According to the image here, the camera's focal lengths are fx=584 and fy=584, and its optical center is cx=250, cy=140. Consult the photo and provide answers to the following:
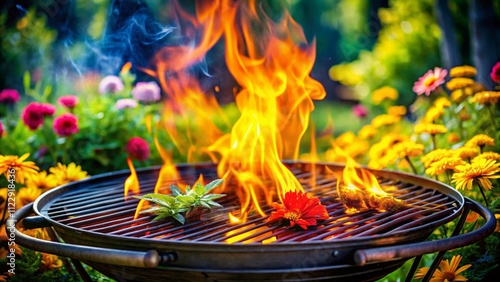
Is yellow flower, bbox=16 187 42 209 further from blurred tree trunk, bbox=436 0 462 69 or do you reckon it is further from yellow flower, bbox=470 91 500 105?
blurred tree trunk, bbox=436 0 462 69

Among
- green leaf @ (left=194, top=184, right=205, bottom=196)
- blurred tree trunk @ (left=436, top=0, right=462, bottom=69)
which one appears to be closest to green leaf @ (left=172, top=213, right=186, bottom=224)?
green leaf @ (left=194, top=184, right=205, bottom=196)

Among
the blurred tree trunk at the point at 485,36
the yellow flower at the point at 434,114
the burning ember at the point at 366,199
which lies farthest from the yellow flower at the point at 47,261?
the blurred tree trunk at the point at 485,36

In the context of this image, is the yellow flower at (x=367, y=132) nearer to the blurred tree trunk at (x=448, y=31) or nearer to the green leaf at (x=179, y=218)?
the blurred tree trunk at (x=448, y=31)

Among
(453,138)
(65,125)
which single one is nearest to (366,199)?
(453,138)

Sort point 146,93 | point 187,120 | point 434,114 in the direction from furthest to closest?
1. point 187,120
2. point 146,93
3. point 434,114

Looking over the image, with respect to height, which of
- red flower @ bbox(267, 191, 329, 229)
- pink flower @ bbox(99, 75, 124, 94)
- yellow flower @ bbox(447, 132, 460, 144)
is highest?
pink flower @ bbox(99, 75, 124, 94)

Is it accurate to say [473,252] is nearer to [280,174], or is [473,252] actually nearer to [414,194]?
[414,194]

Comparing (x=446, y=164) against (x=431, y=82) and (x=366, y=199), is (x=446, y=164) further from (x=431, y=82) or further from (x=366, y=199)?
(x=431, y=82)
